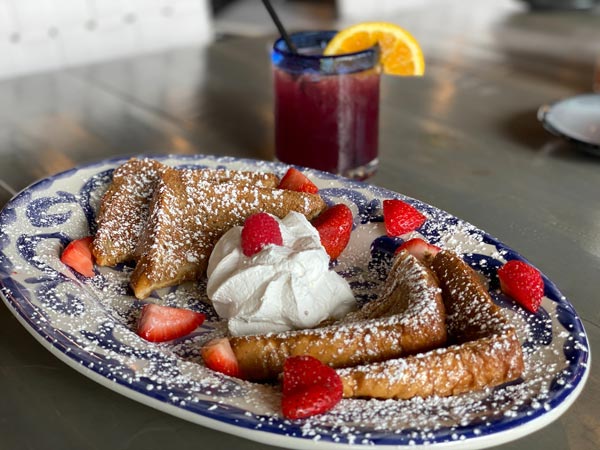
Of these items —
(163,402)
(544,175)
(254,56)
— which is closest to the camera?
(163,402)

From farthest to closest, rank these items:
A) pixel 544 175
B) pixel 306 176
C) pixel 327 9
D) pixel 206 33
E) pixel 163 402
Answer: pixel 327 9
pixel 206 33
pixel 544 175
pixel 306 176
pixel 163 402

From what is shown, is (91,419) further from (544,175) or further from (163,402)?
(544,175)

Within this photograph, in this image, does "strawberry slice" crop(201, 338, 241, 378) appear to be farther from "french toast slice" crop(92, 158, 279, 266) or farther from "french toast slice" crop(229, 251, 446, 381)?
"french toast slice" crop(92, 158, 279, 266)

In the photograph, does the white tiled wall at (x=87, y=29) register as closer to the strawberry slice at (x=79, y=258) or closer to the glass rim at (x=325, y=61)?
the glass rim at (x=325, y=61)

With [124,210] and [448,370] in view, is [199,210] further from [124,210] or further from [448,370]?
[448,370]

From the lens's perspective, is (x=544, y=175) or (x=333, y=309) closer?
(x=333, y=309)

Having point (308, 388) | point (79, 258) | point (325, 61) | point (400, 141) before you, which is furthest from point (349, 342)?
point (400, 141)

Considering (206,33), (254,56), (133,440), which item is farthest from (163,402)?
(206,33)
